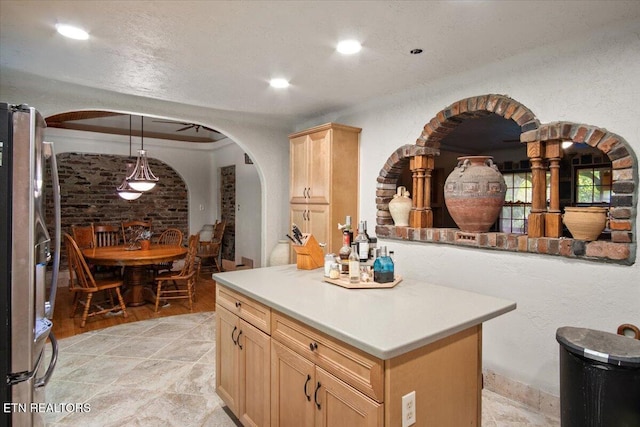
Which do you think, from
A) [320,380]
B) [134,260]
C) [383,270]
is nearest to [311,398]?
[320,380]

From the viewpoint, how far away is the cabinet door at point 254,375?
1834mm

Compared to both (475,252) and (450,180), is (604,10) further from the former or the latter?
(475,252)

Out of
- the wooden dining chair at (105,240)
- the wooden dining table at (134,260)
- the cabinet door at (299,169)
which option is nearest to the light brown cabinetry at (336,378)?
the cabinet door at (299,169)

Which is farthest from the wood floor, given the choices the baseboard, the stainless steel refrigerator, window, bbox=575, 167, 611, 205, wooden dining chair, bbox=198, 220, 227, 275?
window, bbox=575, 167, 611, 205

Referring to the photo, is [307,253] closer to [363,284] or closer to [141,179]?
[363,284]

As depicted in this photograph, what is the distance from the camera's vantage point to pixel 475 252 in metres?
2.67

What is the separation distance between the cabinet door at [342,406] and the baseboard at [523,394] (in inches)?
65.2

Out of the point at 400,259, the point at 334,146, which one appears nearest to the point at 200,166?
the point at 334,146

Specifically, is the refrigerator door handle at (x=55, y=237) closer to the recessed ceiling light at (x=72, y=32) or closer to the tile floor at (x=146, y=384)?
the recessed ceiling light at (x=72, y=32)

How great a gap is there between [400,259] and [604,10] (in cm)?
214

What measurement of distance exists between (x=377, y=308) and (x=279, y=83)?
2091 millimetres

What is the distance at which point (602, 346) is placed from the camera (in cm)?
165

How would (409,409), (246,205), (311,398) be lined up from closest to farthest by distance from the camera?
(409,409) < (311,398) < (246,205)

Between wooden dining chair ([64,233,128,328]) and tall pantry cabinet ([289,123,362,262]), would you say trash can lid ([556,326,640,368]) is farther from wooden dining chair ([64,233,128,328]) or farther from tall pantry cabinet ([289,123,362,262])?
wooden dining chair ([64,233,128,328])
